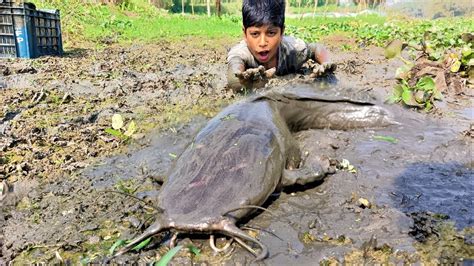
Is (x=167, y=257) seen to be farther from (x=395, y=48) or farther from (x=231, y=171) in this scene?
(x=395, y=48)

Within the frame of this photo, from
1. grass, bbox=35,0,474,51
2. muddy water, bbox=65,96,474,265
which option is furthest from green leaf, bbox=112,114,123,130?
grass, bbox=35,0,474,51

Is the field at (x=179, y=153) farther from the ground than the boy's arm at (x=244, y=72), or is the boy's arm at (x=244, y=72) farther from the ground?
the boy's arm at (x=244, y=72)

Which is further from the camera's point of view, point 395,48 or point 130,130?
point 395,48

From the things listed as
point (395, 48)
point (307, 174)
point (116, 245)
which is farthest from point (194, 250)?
point (395, 48)

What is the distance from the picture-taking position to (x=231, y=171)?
98.7 inches

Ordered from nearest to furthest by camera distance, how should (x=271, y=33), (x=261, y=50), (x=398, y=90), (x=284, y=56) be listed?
(x=398, y=90)
(x=271, y=33)
(x=261, y=50)
(x=284, y=56)

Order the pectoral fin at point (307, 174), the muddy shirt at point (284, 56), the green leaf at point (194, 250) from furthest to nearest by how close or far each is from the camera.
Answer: the muddy shirt at point (284, 56) < the pectoral fin at point (307, 174) < the green leaf at point (194, 250)

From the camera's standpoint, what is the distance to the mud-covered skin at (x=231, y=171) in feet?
7.13

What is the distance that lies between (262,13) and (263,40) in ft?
1.29

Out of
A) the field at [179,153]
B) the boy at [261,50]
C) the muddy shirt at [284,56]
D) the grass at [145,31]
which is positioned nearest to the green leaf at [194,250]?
the field at [179,153]

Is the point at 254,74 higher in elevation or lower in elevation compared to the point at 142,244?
higher

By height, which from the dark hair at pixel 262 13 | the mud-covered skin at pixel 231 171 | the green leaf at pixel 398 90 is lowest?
the mud-covered skin at pixel 231 171

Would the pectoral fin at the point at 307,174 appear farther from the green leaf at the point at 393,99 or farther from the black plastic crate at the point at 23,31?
the black plastic crate at the point at 23,31

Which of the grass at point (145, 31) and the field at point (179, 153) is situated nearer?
the field at point (179, 153)
